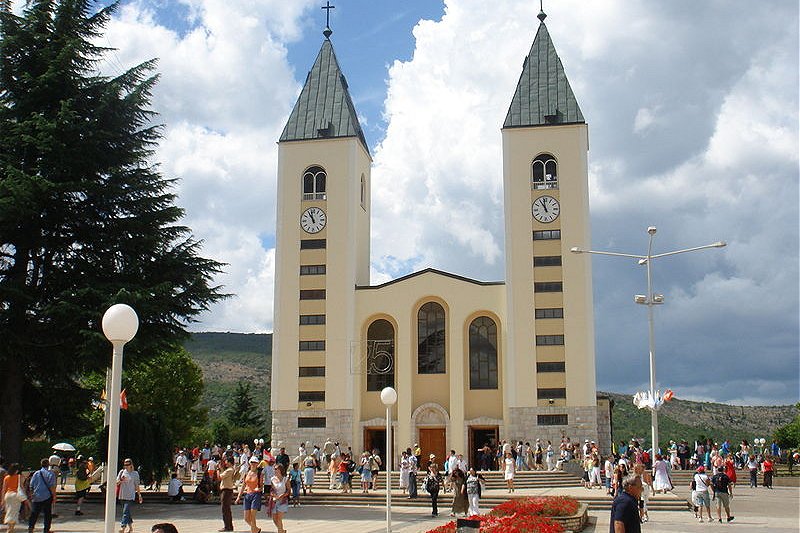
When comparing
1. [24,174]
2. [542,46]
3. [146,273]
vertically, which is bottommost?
[146,273]

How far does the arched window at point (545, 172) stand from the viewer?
152ft

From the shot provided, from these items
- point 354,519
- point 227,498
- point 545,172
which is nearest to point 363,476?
point 354,519

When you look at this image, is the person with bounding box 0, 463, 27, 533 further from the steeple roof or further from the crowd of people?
the steeple roof

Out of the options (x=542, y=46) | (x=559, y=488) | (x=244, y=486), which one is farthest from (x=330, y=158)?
(x=244, y=486)

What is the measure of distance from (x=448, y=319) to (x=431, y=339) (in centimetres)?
149

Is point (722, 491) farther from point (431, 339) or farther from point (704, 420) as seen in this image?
point (704, 420)

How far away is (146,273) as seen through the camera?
2684cm

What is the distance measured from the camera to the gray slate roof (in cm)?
4725

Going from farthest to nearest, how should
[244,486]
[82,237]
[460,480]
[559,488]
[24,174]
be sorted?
[559,488] < [82,237] < [24,174] < [460,480] < [244,486]

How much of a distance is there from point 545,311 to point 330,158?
1528cm

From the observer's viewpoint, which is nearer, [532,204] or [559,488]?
[559,488]

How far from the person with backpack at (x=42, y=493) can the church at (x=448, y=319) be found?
27.8 m

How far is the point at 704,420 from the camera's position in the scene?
111 meters

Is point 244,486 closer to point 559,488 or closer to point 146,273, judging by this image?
point 146,273
